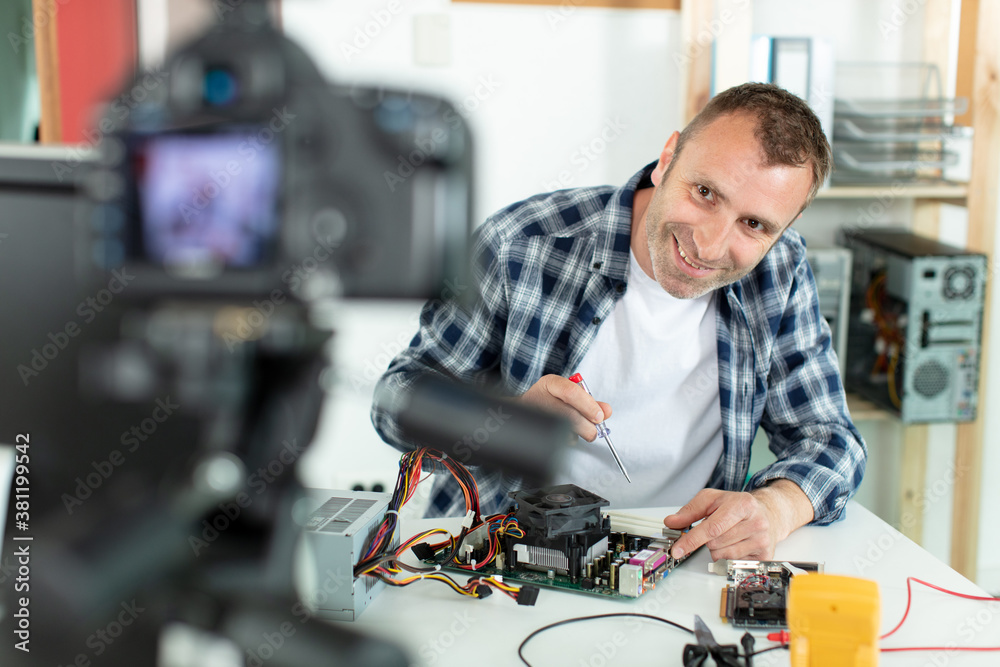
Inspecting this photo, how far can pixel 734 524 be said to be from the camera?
42.9 inches

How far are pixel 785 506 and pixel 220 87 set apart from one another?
1061 mm

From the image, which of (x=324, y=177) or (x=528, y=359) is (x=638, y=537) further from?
(x=324, y=177)

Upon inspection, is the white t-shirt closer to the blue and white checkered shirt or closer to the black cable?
the blue and white checkered shirt

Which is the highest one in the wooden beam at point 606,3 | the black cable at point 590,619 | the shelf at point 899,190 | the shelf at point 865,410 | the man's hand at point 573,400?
the wooden beam at point 606,3

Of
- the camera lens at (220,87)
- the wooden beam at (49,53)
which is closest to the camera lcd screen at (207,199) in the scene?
the camera lens at (220,87)

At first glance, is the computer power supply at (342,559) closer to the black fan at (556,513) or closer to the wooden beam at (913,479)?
the black fan at (556,513)

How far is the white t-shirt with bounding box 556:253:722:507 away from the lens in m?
1.47

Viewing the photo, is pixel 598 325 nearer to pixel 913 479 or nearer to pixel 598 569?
pixel 598 569

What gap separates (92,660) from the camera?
0.37 metres

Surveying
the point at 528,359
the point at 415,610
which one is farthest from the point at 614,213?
the point at 415,610

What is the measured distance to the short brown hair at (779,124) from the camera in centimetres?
125

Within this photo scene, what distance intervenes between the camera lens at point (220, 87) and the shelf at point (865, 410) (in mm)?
2270

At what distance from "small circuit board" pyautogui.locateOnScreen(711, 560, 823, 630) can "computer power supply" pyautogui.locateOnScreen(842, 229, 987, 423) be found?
1412 millimetres

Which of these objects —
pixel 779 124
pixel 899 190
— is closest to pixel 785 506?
pixel 779 124
